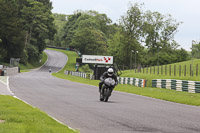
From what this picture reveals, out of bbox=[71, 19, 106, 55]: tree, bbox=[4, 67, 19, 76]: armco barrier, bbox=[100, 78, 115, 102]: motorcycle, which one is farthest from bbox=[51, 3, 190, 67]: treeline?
bbox=[100, 78, 115, 102]: motorcycle

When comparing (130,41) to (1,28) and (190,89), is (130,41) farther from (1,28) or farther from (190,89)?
(190,89)

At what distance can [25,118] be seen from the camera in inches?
372

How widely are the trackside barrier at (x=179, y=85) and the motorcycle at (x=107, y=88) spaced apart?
38.7 feet

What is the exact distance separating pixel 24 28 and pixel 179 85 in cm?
7885

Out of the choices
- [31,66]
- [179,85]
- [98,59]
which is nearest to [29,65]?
[31,66]

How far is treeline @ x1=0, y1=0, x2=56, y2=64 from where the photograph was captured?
8650 centimetres

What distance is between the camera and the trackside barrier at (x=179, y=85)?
1098 inches

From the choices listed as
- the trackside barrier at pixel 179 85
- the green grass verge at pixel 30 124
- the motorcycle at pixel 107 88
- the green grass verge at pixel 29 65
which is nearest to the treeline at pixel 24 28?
the green grass verge at pixel 29 65

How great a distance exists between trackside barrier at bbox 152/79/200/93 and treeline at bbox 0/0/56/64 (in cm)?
5122

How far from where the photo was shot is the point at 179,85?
30438mm

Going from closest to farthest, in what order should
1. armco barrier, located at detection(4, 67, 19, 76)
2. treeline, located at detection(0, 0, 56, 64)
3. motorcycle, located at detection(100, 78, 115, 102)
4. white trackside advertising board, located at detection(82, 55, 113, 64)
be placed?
1. motorcycle, located at detection(100, 78, 115, 102)
2. armco barrier, located at detection(4, 67, 19, 76)
3. white trackside advertising board, located at detection(82, 55, 113, 64)
4. treeline, located at detection(0, 0, 56, 64)

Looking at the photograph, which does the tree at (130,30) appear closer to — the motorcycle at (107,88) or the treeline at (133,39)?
the treeline at (133,39)

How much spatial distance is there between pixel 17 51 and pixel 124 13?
84.6ft

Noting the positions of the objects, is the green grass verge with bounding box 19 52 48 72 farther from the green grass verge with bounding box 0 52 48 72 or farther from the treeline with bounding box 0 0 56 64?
the treeline with bounding box 0 0 56 64
